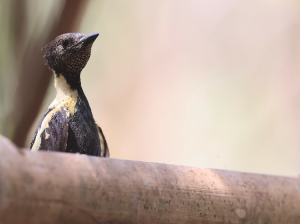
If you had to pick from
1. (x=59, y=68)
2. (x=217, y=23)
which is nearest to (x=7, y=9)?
(x=59, y=68)

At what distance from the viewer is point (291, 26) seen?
8.68 feet

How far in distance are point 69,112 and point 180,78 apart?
1753 millimetres

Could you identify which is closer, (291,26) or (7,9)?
(7,9)

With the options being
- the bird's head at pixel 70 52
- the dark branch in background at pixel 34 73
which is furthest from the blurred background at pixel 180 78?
the bird's head at pixel 70 52

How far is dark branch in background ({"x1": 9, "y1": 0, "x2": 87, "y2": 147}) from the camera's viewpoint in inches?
77.5

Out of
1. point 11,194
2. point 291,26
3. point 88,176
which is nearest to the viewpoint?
point 11,194

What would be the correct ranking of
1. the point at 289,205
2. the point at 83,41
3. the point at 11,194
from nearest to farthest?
the point at 11,194, the point at 289,205, the point at 83,41

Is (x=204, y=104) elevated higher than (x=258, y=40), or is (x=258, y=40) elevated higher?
(x=258, y=40)

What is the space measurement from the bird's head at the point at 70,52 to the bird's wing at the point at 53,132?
281 millimetres

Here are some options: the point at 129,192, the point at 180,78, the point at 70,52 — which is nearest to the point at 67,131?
the point at 70,52

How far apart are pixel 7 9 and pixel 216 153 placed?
191 centimetres

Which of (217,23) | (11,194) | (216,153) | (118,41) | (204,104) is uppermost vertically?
(217,23)

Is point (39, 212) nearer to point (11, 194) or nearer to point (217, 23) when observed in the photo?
point (11, 194)

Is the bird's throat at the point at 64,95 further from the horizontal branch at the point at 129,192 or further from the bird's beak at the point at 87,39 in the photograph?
the horizontal branch at the point at 129,192
